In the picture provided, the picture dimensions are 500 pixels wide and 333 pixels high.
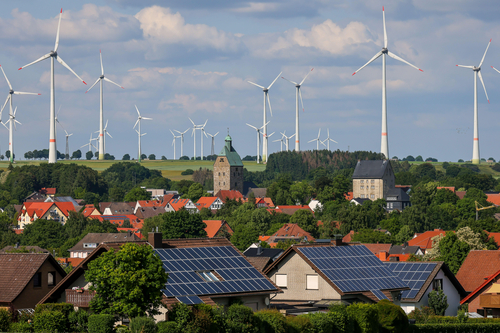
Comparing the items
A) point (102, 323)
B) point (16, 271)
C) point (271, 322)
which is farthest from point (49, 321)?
point (16, 271)

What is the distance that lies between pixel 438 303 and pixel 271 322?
1675 cm

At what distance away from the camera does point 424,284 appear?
158 feet

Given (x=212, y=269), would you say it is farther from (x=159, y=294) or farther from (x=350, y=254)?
(x=350, y=254)

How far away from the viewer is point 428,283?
4812cm

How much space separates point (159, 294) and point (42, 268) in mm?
14559

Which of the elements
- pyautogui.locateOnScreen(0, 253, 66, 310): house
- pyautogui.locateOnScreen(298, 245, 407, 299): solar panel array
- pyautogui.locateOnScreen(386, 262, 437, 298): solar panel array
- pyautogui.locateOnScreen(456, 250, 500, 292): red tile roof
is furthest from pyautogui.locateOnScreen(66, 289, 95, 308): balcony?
pyautogui.locateOnScreen(456, 250, 500, 292): red tile roof

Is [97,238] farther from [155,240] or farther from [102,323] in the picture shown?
→ [102,323]

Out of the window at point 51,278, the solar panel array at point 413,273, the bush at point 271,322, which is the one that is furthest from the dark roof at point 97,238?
the bush at point 271,322

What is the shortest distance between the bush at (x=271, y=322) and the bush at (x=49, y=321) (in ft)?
26.4

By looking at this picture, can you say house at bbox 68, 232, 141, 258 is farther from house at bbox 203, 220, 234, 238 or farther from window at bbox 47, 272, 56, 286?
window at bbox 47, 272, 56, 286

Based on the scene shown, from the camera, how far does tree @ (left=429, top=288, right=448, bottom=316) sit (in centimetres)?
4788

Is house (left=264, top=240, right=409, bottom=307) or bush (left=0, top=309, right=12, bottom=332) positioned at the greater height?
house (left=264, top=240, right=409, bottom=307)

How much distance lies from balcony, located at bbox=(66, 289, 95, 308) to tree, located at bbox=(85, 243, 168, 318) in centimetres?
327

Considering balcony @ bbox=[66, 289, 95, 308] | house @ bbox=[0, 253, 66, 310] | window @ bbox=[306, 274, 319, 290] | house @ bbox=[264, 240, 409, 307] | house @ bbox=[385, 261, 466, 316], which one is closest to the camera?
balcony @ bbox=[66, 289, 95, 308]
